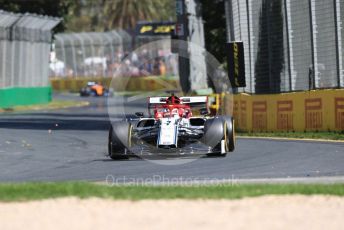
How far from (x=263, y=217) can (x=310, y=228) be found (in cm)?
70

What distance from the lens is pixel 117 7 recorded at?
281ft

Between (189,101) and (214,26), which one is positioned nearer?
(189,101)

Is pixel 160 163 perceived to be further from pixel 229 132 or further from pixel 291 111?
pixel 291 111

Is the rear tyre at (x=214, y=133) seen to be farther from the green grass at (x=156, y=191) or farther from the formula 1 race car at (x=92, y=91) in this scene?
the formula 1 race car at (x=92, y=91)

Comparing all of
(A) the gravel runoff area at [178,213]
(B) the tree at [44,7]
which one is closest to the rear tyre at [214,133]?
(A) the gravel runoff area at [178,213]

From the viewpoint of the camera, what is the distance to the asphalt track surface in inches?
608

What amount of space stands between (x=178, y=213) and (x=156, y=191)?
5.72ft

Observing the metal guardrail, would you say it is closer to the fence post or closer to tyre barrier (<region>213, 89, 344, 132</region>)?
tyre barrier (<region>213, 89, 344, 132</region>)

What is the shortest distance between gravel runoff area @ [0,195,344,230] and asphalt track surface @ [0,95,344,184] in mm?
3114

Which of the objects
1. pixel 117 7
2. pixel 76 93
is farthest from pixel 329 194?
pixel 117 7

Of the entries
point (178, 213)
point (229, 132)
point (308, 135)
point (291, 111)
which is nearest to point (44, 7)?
point (291, 111)

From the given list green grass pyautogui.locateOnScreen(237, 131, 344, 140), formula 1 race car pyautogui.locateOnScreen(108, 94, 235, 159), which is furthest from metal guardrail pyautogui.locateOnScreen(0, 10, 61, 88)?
formula 1 race car pyautogui.locateOnScreen(108, 94, 235, 159)

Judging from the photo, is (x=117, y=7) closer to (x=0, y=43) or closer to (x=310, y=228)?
(x=0, y=43)

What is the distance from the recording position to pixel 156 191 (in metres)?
12.4
